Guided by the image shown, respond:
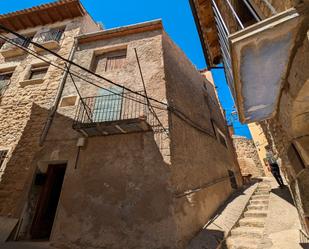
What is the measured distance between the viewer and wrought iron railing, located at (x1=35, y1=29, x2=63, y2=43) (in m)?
9.92

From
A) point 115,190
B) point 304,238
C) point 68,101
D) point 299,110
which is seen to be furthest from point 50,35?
point 304,238

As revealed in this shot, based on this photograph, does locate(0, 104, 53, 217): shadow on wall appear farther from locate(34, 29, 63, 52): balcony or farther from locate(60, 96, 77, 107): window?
locate(34, 29, 63, 52): balcony

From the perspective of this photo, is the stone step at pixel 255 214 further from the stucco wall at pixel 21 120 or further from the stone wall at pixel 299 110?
the stucco wall at pixel 21 120

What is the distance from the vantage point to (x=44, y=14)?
416 inches

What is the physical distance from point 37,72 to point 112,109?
210 inches

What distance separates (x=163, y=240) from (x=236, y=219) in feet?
8.04

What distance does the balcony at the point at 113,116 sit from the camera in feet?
16.5

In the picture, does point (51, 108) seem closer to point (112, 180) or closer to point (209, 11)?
point (112, 180)

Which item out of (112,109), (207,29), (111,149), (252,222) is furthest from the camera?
(112,109)

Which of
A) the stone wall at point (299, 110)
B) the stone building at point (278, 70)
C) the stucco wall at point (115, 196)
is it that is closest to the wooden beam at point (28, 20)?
the stucco wall at point (115, 196)

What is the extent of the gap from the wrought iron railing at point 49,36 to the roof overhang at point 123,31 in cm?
238

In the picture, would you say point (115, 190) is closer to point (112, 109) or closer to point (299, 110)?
point (112, 109)

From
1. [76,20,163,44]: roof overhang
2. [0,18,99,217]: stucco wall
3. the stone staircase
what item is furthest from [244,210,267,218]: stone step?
[76,20,163,44]: roof overhang

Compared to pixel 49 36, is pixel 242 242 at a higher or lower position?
lower
